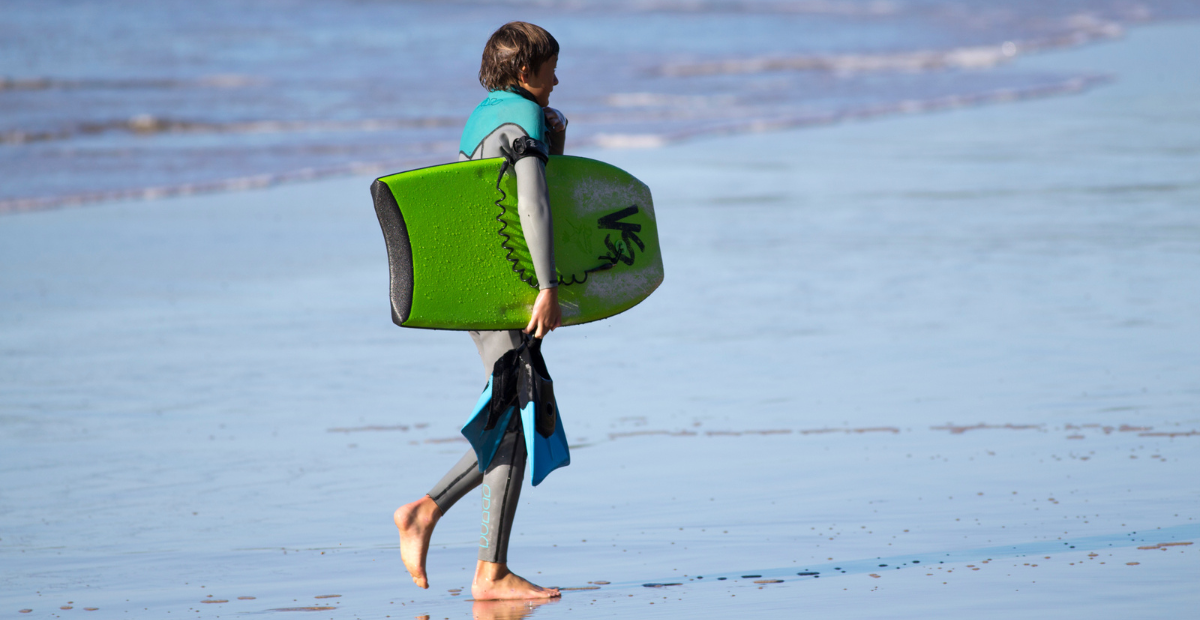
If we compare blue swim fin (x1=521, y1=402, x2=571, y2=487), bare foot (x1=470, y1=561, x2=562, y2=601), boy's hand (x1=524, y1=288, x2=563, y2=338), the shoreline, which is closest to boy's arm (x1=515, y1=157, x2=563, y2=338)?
boy's hand (x1=524, y1=288, x2=563, y2=338)

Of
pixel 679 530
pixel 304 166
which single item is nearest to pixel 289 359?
pixel 679 530

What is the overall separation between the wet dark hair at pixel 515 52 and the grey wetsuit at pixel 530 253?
0.05 metres

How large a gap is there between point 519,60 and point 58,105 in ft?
65.1

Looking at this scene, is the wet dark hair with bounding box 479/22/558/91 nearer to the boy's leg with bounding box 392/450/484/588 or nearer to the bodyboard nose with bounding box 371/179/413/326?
the bodyboard nose with bounding box 371/179/413/326

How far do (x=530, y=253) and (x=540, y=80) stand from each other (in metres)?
0.44

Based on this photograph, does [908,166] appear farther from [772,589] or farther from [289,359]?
[772,589]

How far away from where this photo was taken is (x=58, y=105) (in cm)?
2175

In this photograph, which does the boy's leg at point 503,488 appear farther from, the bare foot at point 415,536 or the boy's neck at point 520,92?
the boy's neck at point 520,92

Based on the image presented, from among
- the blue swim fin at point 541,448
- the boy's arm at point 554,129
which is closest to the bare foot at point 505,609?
the blue swim fin at point 541,448

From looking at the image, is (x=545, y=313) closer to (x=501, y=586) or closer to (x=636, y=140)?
(x=501, y=586)

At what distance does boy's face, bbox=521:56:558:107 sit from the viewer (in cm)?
369

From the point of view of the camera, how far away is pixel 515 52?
3.65 m

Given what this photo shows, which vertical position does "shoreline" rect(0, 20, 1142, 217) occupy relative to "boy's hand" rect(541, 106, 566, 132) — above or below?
above

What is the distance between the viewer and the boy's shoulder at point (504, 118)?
3627 mm
